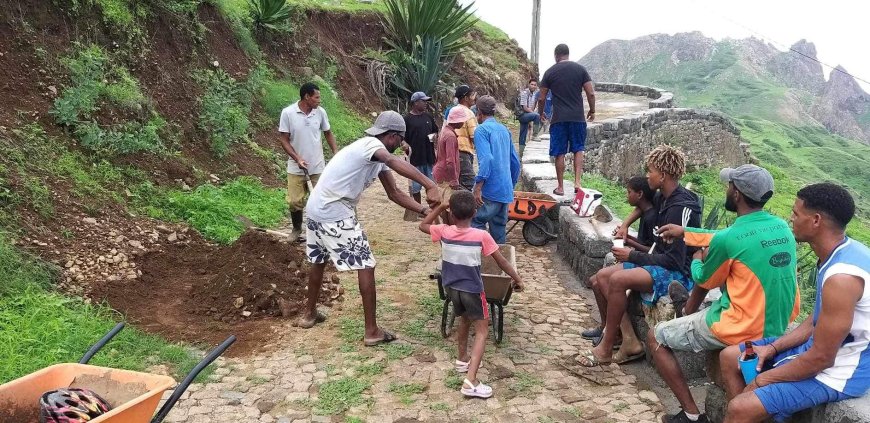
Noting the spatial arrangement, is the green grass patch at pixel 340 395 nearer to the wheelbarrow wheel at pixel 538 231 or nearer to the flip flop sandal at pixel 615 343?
the flip flop sandal at pixel 615 343

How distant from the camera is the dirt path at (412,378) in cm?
396

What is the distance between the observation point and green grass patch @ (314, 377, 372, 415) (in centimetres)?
398

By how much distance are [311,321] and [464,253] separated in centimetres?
157

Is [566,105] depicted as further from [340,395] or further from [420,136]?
[340,395]

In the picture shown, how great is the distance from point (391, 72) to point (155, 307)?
10.3m

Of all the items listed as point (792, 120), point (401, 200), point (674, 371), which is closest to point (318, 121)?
point (401, 200)

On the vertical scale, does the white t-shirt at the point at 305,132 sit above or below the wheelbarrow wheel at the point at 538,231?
above

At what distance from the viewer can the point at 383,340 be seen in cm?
489

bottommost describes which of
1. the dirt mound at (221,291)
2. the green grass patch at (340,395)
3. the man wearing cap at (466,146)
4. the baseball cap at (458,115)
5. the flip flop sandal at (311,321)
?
the green grass patch at (340,395)

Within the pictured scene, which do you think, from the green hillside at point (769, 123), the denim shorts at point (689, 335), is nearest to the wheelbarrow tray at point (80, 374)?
the denim shorts at point (689, 335)

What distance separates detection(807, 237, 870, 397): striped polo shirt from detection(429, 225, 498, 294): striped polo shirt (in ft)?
6.54

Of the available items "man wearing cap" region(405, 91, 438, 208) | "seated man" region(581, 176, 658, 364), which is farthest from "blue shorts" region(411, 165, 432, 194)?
"seated man" region(581, 176, 658, 364)

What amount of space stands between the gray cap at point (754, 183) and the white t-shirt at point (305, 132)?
4306 mm

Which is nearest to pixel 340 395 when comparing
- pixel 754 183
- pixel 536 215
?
pixel 754 183
